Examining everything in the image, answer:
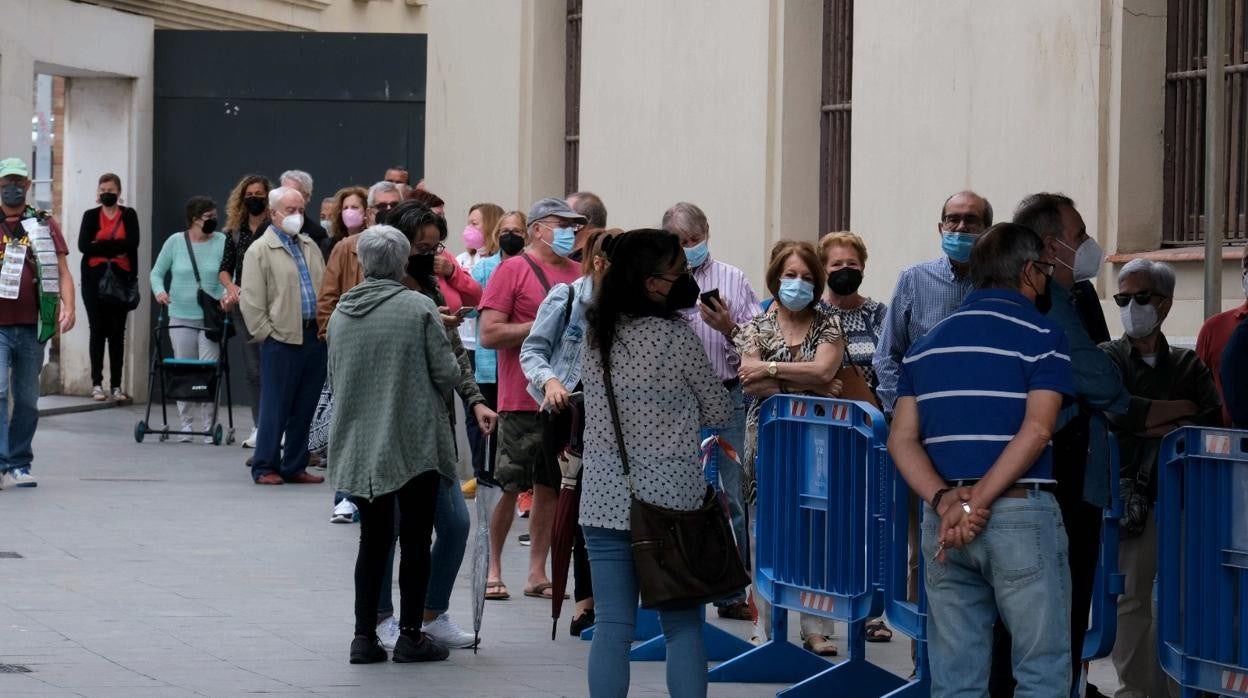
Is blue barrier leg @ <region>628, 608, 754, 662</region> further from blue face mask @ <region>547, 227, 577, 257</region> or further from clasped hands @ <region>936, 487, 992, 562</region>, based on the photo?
clasped hands @ <region>936, 487, 992, 562</region>

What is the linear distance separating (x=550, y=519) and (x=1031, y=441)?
4.65 metres

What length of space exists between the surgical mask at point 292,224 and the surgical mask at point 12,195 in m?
1.76

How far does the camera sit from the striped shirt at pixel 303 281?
15180mm

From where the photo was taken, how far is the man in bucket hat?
46.3 feet

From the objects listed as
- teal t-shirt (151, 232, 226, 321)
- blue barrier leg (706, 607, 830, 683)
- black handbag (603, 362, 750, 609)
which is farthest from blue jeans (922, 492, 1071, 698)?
teal t-shirt (151, 232, 226, 321)

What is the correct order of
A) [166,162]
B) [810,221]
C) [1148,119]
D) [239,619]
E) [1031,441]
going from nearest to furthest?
1. [1031,441]
2. [239,619]
3. [1148,119]
4. [810,221]
5. [166,162]

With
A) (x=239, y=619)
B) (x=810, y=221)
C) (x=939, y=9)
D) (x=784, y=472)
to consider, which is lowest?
(x=239, y=619)

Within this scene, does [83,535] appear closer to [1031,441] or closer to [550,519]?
[550,519]

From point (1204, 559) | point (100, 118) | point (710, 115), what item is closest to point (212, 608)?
point (1204, 559)

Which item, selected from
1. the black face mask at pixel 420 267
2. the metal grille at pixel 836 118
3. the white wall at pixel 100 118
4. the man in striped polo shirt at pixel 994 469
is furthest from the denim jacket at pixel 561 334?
the white wall at pixel 100 118

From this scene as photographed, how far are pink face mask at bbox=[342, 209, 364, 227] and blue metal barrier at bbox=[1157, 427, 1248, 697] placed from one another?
8.79m

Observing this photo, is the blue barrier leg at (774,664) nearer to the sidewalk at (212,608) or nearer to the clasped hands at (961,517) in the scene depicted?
the sidewalk at (212,608)

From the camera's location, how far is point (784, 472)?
8.41 m

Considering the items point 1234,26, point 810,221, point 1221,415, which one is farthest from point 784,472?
point 810,221
